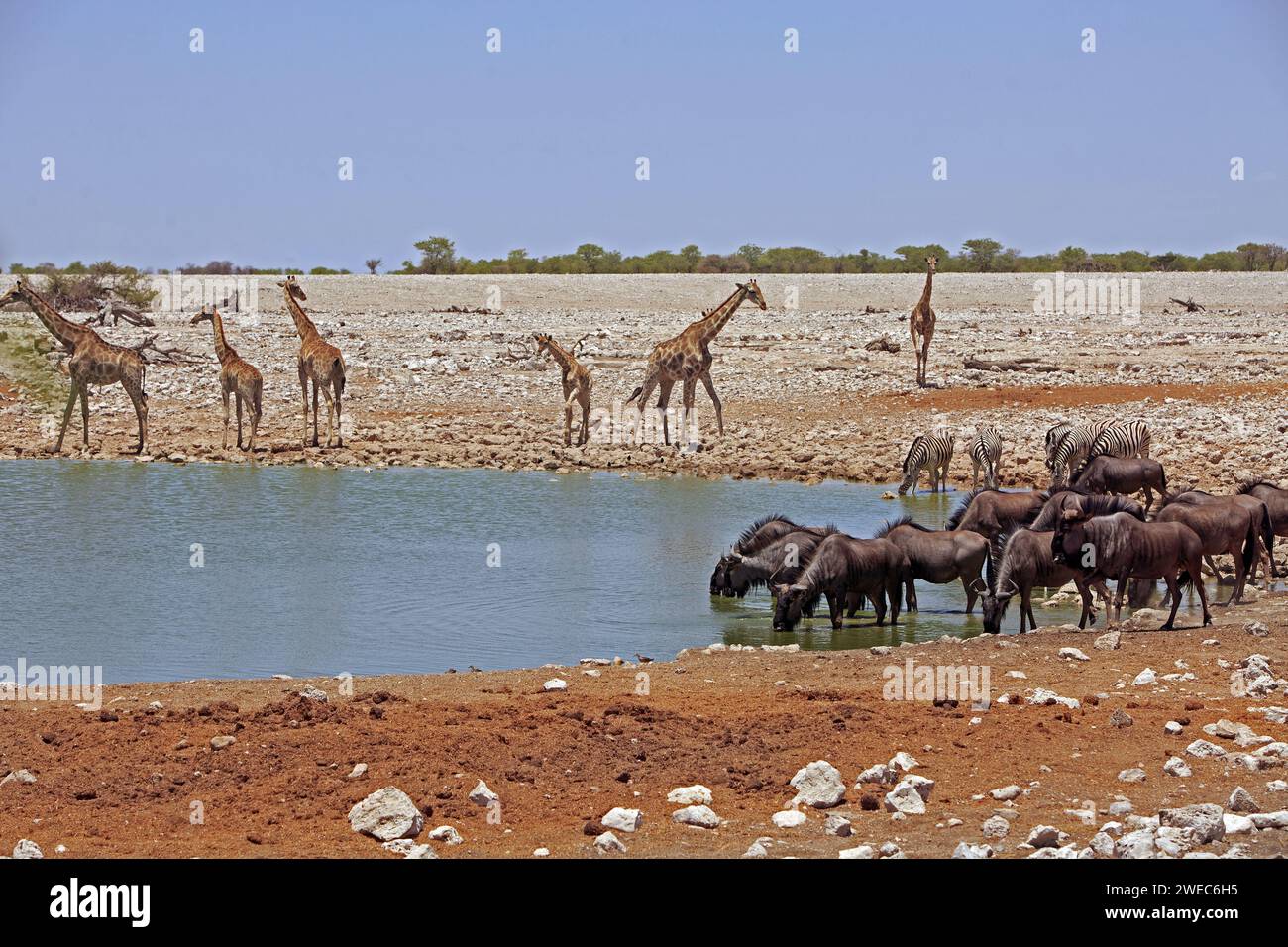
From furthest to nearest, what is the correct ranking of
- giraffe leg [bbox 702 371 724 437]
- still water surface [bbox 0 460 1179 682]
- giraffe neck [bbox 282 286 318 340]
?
giraffe neck [bbox 282 286 318 340] < giraffe leg [bbox 702 371 724 437] < still water surface [bbox 0 460 1179 682]

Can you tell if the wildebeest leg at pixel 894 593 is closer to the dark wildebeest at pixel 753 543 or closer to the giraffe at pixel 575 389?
the dark wildebeest at pixel 753 543

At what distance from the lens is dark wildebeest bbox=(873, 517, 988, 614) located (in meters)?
13.7

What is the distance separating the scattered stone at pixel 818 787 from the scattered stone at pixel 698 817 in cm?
49

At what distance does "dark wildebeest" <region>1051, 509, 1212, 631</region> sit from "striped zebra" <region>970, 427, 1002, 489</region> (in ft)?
26.9

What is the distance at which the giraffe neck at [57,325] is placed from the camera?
80.5 feet

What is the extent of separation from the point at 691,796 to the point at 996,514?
8.05 m

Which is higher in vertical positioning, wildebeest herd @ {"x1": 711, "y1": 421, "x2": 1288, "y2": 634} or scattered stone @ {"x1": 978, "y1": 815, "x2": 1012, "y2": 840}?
wildebeest herd @ {"x1": 711, "y1": 421, "x2": 1288, "y2": 634}

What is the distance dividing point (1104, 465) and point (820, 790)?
1000 cm

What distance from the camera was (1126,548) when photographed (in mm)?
12000

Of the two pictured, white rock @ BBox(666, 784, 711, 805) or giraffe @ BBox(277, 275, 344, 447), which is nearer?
white rock @ BBox(666, 784, 711, 805)

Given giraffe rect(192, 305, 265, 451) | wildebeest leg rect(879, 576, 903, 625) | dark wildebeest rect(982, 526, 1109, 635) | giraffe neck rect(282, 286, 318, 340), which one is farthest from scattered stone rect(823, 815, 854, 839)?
giraffe neck rect(282, 286, 318, 340)

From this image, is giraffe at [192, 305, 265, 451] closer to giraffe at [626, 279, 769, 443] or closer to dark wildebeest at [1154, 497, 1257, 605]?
giraffe at [626, 279, 769, 443]

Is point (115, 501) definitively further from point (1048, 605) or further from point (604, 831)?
point (604, 831)

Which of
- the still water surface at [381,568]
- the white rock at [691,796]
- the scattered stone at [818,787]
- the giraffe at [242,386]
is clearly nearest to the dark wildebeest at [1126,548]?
the still water surface at [381,568]
